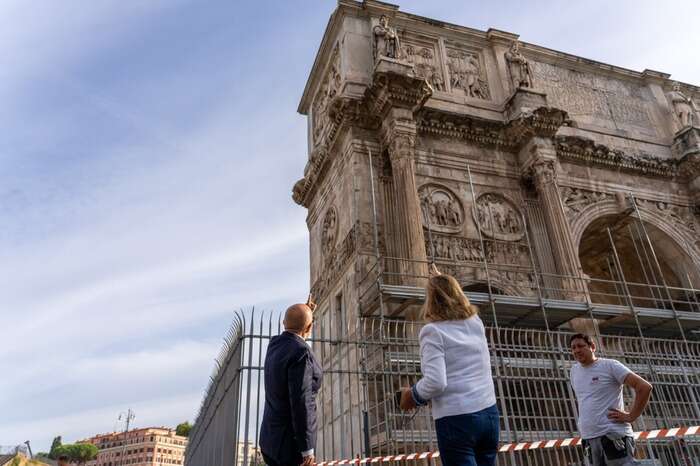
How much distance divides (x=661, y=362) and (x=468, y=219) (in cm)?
532

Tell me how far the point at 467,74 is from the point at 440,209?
17.9 feet

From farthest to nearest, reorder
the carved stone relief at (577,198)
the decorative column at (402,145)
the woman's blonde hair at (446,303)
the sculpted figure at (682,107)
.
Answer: the sculpted figure at (682,107) < the carved stone relief at (577,198) < the decorative column at (402,145) < the woman's blonde hair at (446,303)

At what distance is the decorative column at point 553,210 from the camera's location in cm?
1272

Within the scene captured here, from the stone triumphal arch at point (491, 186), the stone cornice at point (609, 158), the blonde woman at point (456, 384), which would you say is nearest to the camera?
the blonde woman at point (456, 384)

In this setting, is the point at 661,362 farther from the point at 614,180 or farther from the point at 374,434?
the point at 614,180

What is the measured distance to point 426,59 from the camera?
53.7 feet

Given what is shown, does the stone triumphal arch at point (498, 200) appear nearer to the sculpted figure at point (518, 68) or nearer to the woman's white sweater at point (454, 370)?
the sculpted figure at point (518, 68)

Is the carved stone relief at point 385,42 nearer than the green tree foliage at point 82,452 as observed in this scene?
Yes

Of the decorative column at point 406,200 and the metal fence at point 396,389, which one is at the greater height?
the decorative column at point 406,200

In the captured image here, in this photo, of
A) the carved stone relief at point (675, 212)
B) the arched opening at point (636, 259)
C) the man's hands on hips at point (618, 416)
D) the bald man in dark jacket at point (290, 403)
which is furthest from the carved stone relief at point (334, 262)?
the carved stone relief at point (675, 212)

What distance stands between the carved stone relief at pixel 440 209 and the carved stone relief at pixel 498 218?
20.2 inches

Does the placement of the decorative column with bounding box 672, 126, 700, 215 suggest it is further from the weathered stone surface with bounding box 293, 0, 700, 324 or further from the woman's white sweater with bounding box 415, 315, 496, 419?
the woman's white sweater with bounding box 415, 315, 496, 419

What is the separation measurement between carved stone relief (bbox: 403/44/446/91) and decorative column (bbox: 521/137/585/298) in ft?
10.8

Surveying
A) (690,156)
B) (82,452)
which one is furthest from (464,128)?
(82,452)
